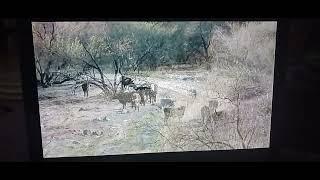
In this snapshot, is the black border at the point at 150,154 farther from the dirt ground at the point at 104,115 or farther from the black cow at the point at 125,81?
the black cow at the point at 125,81

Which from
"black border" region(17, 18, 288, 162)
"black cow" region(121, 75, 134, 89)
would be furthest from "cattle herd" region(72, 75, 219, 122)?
"black border" region(17, 18, 288, 162)

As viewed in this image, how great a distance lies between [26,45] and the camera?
1325 mm

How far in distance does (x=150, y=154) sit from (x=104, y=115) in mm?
261

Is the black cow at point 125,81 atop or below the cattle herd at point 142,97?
atop

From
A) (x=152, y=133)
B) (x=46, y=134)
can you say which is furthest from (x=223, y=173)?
(x=46, y=134)

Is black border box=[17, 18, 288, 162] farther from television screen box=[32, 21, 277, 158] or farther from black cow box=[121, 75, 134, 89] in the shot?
black cow box=[121, 75, 134, 89]

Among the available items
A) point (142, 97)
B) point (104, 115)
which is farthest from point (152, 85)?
point (104, 115)

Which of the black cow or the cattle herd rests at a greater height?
the black cow

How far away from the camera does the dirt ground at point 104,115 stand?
1.38 meters

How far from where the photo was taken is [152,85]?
54.7 inches

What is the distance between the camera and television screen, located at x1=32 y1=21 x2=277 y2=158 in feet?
4.41

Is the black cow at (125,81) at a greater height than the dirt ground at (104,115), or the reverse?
the black cow at (125,81)

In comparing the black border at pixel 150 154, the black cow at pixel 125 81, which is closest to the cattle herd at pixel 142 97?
the black cow at pixel 125 81
